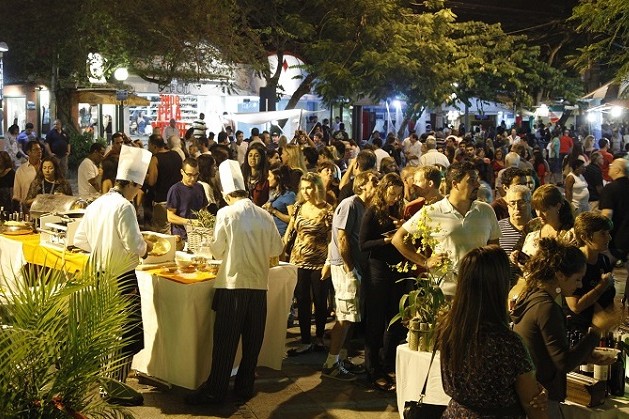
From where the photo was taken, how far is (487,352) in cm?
384

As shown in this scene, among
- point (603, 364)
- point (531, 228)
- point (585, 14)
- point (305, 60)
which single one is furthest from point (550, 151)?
point (603, 364)

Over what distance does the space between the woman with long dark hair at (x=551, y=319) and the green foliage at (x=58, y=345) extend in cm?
205

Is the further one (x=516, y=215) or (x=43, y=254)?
(x=43, y=254)

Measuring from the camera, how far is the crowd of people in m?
3.90

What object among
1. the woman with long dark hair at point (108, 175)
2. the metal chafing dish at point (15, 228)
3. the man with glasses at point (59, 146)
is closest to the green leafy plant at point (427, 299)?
the woman with long dark hair at point (108, 175)

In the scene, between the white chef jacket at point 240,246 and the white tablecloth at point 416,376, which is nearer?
the white tablecloth at point 416,376

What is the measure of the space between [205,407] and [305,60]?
17186mm

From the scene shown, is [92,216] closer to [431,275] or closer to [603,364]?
[431,275]

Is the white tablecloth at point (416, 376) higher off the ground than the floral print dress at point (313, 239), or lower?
lower

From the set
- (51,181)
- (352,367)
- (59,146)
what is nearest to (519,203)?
(352,367)

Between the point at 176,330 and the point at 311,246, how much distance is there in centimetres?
187

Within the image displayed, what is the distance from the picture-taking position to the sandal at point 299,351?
334 inches

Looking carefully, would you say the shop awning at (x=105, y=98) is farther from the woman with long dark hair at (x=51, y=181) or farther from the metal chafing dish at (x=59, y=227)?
the metal chafing dish at (x=59, y=227)

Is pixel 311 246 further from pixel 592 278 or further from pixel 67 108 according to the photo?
pixel 67 108
